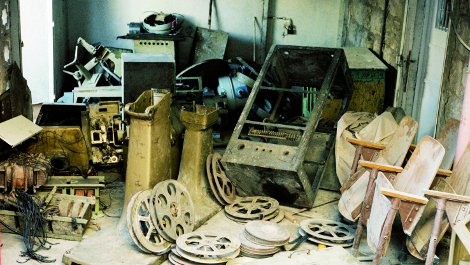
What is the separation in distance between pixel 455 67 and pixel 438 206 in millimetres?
2226

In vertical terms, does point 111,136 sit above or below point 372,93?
below

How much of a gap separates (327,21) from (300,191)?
5.69 metres

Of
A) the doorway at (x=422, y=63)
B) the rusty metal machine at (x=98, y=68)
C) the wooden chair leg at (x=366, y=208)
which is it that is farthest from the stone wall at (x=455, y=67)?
the rusty metal machine at (x=98, y=68)

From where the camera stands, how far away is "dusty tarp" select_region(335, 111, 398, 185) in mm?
7211

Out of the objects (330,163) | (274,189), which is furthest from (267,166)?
(330,163)

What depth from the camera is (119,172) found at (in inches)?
328

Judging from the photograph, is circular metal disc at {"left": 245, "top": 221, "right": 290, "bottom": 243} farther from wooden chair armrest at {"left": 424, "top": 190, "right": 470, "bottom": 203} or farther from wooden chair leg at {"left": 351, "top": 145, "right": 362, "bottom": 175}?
wooden chair armrest at {"left": 424, "top": 190, "right": 470, "bottom": 203}

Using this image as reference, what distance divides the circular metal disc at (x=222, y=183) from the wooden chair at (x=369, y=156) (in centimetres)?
118

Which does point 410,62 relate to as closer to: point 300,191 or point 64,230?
point 300,191

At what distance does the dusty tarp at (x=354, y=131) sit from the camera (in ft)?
23.7

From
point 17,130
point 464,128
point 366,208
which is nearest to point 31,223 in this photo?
point 17,130

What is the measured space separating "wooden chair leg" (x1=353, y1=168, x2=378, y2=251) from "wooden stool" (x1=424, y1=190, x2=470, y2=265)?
0.80 meters

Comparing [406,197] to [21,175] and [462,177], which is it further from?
[21,175]

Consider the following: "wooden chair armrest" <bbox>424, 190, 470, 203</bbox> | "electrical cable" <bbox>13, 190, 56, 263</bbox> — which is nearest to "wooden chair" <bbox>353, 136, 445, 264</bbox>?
"wooden chair armrest" <bbox>424, 190, 470, 203</bbox>
